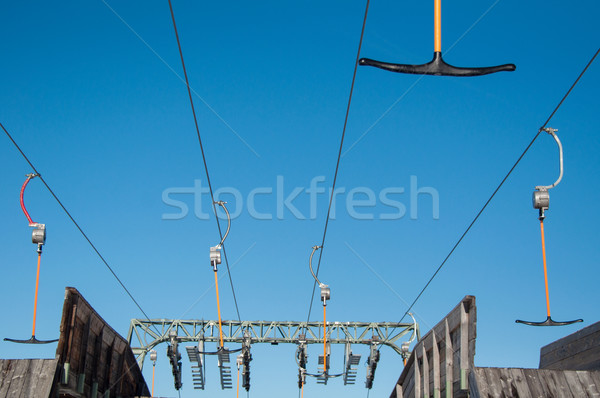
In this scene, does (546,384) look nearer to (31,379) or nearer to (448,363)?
(448,363)

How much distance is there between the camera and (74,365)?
14508 millimetres

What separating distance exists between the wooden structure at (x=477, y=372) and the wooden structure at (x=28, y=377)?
6587mm

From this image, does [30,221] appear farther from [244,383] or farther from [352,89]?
[244,383]

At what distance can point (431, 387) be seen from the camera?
15789 mm

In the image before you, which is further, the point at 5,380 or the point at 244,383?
the point at 244,383

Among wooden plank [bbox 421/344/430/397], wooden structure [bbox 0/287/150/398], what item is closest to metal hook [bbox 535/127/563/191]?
wooden plank [bbox 421/344/430/397]

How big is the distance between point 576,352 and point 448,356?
11.5 ft

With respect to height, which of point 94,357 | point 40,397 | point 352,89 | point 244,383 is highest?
point 352,89

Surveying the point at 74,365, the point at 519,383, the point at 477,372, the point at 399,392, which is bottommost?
the point at 519,383

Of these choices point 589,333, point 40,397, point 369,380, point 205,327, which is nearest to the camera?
point 40,397

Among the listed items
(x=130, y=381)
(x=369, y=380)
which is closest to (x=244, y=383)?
(x=369, y=380)

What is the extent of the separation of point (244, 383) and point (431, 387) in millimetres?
17876

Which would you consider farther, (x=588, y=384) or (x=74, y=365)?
(x=74, y=365)

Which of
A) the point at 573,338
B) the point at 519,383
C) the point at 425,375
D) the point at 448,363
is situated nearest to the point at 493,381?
the point at 519,383
